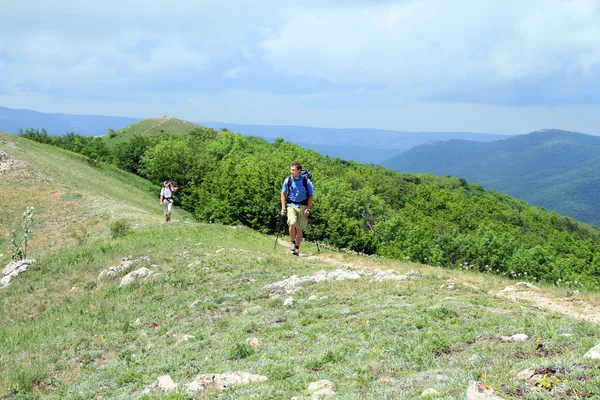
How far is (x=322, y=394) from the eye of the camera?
19.0 feet

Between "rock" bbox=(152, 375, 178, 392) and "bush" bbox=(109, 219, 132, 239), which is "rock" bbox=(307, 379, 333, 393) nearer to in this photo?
"rock" bbox=(152, 375, 178, 392)

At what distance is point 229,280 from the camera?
13.6 m

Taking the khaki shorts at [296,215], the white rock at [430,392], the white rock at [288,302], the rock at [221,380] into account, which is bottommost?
the white rock at [288,302]

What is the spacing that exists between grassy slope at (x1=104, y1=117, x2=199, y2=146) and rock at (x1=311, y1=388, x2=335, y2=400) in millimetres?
144385

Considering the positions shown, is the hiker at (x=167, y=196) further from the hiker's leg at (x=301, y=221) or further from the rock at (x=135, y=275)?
the hiker's leg at (x=301, y=221)

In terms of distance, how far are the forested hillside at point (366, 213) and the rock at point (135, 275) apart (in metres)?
6.10

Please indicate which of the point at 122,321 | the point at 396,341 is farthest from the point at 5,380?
the point at 396,341

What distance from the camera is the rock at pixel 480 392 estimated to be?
4.86 m

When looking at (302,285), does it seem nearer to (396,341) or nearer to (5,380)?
(396,341)

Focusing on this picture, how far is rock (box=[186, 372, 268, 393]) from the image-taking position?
6.53 m

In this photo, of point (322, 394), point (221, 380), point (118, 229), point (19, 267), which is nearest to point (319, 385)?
point (322, 394)

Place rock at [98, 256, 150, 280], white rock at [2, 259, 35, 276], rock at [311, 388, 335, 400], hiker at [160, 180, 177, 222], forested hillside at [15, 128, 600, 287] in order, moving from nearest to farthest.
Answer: rock at [311, 388, 335, 400] < rock at [98, 256, 150, 280] < white rock at [2, 259, 35, 276] < hiker at [160, 180, 177, 222] < forested hillside at [15, 128, 600, 287]

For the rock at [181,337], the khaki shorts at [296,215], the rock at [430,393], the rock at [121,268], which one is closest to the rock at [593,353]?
the rock at [430,393]

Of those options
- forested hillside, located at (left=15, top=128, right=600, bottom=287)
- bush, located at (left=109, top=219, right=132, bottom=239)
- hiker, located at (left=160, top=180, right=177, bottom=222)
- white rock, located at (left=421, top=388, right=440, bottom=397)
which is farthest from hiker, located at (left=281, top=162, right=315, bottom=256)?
hiker, located at (left=160, top=180, right=177, bottom=222)
